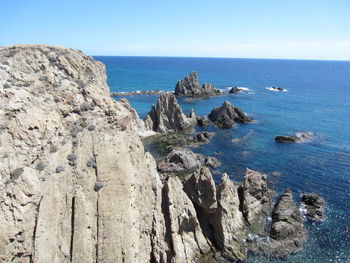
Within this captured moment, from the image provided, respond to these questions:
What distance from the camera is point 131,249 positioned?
20953 millimetres

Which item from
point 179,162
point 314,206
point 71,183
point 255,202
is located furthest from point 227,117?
point 71,183

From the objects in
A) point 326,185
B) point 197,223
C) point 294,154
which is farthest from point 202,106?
point 197,223

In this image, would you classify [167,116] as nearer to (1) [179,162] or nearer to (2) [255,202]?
(1) [179,162]

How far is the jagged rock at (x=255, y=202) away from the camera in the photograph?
107 feet

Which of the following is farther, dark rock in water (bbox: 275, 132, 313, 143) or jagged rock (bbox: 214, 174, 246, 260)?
dark rock in water (bbox: 275, 132, 313, 143)

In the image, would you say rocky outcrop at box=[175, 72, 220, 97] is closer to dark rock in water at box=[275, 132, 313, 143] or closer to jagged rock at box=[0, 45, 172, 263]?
dark rock in water at box=[275, 132, 313, 143]

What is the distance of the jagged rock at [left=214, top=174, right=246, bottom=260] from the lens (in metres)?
28.2

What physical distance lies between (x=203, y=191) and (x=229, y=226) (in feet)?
15.1

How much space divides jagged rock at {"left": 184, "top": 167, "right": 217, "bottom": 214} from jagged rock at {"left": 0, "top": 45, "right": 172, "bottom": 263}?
11.2 feet

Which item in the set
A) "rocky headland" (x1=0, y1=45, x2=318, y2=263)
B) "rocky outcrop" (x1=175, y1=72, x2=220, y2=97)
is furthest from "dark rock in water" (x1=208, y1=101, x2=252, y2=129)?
"rocky headland" (x1=0, y1=45, x2=318, y2=263)

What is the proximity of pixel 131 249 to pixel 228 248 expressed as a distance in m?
11.7

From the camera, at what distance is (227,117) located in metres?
76.9

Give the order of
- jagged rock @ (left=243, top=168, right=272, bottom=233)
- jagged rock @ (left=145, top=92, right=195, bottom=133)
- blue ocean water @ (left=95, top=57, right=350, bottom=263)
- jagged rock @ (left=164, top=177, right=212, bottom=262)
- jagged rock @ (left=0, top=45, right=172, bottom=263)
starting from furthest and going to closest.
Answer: jagged rock @ (left=145, top=92, right=195, bottom=133), jagged rock @ (left=243, top=168, right=272, bottom=233), blue ocean water @ (left=95, top=57, right=350, bottom=263), jagged rock @ (left=164, top=177, right=212, bottom=262), jagged rock @ (left=0, top=45, right=172, bottom=263)

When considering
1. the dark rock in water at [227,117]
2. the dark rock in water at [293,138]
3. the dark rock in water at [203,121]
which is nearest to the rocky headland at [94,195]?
the dark rock in water at [293,138]
